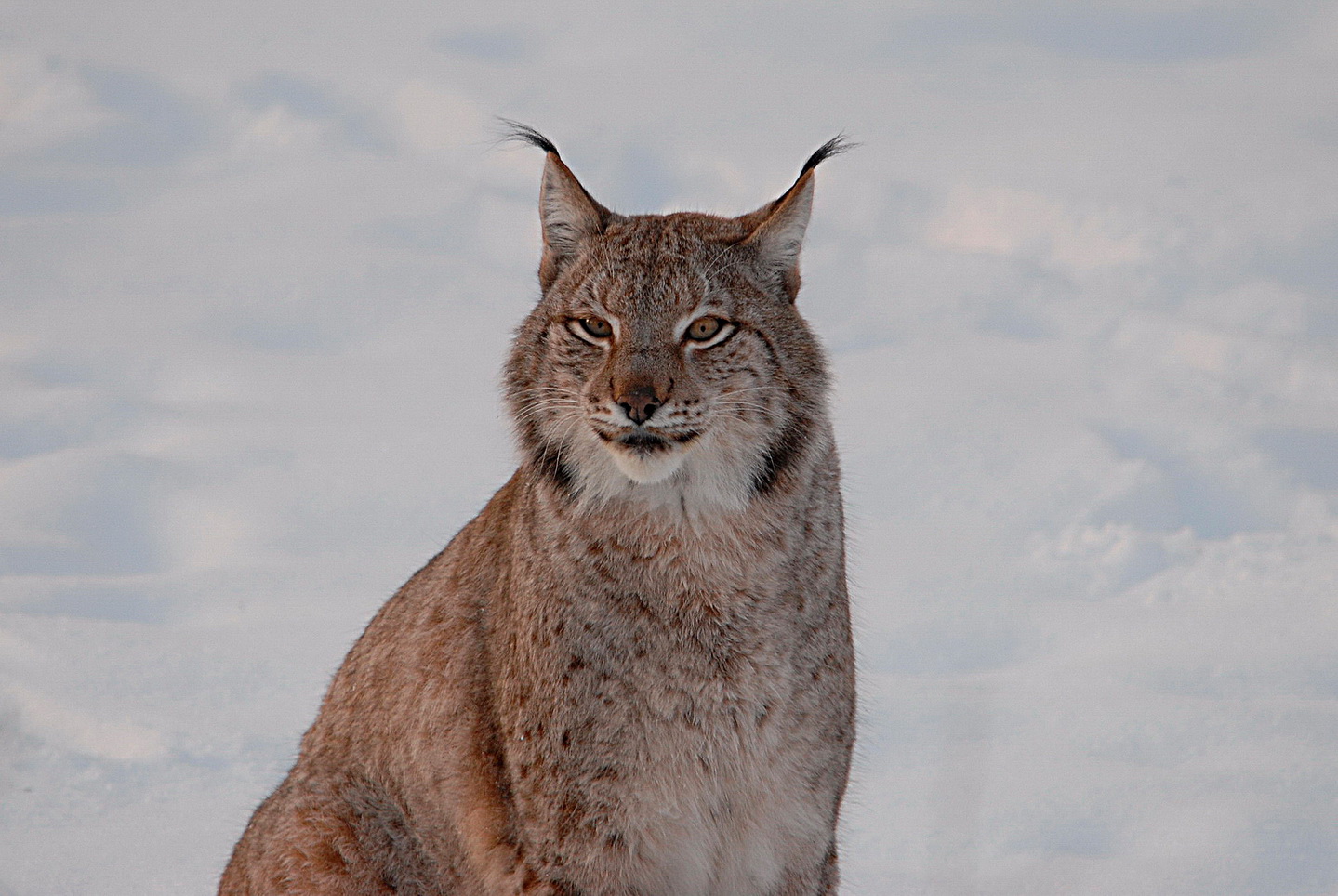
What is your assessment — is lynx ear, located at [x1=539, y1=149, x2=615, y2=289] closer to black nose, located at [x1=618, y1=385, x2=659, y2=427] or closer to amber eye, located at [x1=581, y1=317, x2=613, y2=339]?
amber eye, located at [x1=581, y1=317, x2=613, y2=339]

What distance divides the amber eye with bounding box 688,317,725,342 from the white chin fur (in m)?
0.46

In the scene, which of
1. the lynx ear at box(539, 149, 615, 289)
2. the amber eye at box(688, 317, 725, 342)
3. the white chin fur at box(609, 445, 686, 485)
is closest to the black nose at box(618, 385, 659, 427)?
the white chin fur at box(609, 445, 686, 485)

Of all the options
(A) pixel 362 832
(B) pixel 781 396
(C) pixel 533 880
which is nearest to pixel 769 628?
(B) pixel 781 396

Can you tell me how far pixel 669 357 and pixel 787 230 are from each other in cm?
77

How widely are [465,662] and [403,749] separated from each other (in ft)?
1.31

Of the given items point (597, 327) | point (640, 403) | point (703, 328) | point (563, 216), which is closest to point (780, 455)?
point (703, 328)

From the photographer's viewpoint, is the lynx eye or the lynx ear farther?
the lynx ear

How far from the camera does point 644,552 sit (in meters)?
5.25

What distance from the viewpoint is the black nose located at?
4875mm

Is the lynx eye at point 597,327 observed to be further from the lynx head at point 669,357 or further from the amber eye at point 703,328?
the amber eye at point 703,328

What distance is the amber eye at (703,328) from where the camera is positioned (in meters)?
5.21

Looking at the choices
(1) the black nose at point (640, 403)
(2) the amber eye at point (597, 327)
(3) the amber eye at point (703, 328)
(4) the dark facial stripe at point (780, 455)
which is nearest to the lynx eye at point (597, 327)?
(2) the amber eye at point (597, 327)

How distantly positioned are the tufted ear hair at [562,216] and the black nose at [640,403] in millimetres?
947

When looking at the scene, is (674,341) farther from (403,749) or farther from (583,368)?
(403,749)
